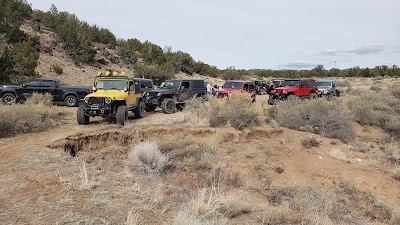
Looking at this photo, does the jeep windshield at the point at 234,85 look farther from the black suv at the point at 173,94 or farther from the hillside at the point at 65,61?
the hillside at the point at 65,61

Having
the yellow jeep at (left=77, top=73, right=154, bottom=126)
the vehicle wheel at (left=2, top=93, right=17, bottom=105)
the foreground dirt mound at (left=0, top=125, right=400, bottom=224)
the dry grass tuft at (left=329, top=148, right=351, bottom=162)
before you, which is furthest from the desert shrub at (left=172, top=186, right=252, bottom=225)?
the vehicle wheel at (left=2, top=93, right=17, bottom=105)

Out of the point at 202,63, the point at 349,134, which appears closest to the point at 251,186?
the point at 349,134

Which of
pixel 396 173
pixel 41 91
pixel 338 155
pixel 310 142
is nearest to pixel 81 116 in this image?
pixel 41 91

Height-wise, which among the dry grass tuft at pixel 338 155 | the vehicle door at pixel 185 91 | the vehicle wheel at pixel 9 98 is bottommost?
the dry grass tuft at pixel 338 155

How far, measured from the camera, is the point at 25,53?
2367 centimetres

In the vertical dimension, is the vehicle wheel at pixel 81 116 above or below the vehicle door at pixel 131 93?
below

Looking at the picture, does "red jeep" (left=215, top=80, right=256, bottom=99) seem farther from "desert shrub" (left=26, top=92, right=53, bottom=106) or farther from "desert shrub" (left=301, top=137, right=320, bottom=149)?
"desert shrub" (left=26, top=92, right=53, bottom=106)

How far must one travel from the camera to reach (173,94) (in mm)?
16562

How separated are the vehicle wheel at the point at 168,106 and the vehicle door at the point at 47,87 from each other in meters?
6.79

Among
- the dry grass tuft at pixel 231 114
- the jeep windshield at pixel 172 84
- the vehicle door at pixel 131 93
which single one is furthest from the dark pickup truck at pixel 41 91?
the dry grass tuft at pixel 231 114

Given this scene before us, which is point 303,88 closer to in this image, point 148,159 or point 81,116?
point 81,116

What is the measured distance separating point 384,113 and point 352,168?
31.5ft

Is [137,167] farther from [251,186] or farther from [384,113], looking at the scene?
[384,113]

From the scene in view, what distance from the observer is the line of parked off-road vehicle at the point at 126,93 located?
1210cm
